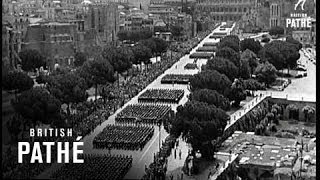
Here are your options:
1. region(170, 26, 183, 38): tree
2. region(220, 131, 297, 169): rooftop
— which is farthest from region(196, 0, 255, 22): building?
region(220, 131, 297, 169): rooftop

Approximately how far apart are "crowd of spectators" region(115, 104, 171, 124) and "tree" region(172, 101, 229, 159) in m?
1.82

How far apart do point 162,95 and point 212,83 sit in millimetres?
1470

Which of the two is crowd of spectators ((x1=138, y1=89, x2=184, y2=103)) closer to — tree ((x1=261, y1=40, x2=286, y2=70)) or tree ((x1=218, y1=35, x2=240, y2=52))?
tree ((x1=261, y1=40, x2=286, y2=70))

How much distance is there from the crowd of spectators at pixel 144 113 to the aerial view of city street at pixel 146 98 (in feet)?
0.10

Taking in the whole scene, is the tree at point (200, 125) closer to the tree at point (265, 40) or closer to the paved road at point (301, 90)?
the paved road at point (301, 90)

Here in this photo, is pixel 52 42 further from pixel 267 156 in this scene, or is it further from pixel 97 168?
pixel 97 168

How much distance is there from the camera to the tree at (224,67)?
714 inches

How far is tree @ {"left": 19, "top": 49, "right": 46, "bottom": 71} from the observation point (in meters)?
18.6

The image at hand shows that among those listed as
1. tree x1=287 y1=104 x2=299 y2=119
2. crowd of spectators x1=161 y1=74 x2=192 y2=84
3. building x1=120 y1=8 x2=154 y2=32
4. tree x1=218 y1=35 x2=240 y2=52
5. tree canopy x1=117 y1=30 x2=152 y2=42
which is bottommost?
tree x1=287 y1=104 x2=299 y2=119

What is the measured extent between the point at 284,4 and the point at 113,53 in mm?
12730

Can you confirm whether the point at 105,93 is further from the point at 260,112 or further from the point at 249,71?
the point at 249,71

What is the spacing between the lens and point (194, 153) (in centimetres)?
1185

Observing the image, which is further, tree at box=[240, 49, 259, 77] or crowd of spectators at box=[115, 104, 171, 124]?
tree at box=[240, 49, 259, 77]

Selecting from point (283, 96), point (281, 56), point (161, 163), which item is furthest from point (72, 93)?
point (281, 56)
